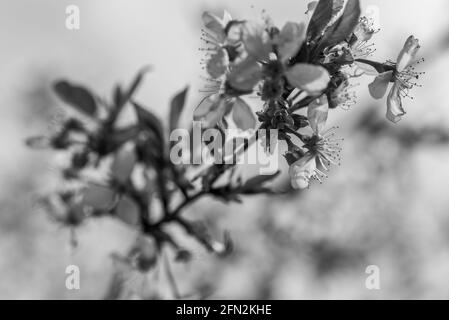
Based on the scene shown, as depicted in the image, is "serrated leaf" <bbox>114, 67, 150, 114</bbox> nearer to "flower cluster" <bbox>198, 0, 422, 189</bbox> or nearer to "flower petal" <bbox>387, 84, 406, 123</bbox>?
"flower cluster" <bbox>198, 0, 422, 189</bbox>

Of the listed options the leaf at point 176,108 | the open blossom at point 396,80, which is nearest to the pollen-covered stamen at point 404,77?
the open blossom at point 396,80

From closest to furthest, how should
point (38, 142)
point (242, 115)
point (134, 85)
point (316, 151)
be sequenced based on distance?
1. point (134, 85)
2. point (38, 142)
3. point (242, 115)
4. point (316, 151)

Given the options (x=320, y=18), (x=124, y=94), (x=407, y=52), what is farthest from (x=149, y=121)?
(x=407, y=52)

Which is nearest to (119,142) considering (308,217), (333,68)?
(333,68)

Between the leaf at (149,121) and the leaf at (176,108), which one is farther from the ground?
the leaf at (176,108)

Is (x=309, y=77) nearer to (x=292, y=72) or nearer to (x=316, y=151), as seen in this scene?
(x=292, y=72)

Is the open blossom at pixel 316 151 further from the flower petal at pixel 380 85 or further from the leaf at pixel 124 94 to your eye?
the leaf at pixel 124 94

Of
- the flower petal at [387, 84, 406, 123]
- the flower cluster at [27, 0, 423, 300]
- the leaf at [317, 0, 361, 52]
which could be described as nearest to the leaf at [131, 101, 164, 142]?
the flower cluster at [27, 0, 423, 300]

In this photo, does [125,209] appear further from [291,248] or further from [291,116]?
[291,248]
